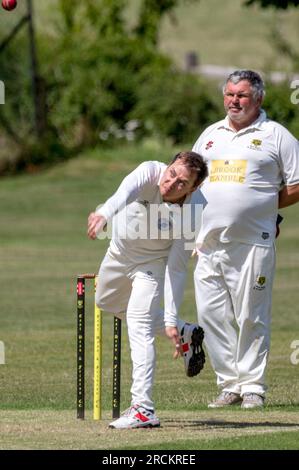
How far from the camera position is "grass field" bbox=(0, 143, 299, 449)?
8.95m

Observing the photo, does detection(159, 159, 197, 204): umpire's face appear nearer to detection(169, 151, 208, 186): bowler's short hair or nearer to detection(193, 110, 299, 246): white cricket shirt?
detection(169, 151, 208, 186): bowler's short hair

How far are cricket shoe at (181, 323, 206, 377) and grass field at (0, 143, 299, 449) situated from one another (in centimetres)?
39

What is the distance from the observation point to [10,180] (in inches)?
1539

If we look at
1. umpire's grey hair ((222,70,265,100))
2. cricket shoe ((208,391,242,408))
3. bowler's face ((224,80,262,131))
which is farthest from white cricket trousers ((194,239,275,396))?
umpire's grey hair ((222,70,265,100))

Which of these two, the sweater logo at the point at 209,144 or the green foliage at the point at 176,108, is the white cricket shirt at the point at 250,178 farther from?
the green foliage at the point at 176,108

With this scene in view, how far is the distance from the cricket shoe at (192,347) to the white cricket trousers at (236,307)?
1212 mm

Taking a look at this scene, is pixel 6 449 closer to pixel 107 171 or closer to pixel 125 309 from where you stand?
pixel 125 309

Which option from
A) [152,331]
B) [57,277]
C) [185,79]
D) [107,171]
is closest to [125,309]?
[152,331]

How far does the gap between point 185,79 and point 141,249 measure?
108 ft

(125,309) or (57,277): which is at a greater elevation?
(125,309)

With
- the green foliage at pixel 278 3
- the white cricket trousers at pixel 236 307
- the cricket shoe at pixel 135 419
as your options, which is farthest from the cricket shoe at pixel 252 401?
the green foliage at pixel 278 3

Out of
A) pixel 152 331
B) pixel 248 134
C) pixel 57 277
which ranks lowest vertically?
pixel 57 277

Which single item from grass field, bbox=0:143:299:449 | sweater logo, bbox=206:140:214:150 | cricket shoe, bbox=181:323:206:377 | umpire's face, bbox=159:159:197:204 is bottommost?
grass field, bbox=0:143:299:449

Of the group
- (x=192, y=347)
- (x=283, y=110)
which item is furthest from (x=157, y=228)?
(x=283, y=110)
